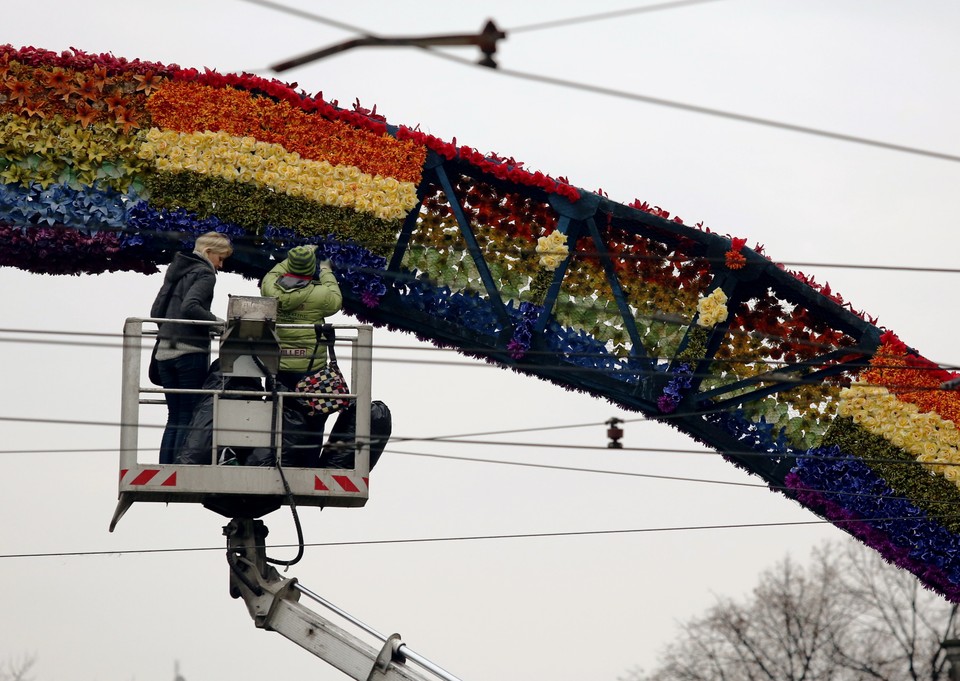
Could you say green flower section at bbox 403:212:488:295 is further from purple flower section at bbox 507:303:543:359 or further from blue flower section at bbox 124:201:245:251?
blue flower section at bbox 124:201:245:251

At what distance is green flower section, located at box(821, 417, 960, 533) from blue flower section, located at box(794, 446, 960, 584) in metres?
0.06

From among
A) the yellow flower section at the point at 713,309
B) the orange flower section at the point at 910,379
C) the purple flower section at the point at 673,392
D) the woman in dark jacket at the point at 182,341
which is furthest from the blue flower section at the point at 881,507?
the woman in dark jacket at the point at 182,341

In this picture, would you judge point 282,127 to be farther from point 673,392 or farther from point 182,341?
point 673,392

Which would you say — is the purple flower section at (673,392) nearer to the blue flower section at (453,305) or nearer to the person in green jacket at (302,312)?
the blue flower section at (453,305)

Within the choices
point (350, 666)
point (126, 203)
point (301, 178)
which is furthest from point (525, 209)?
point (350, 666)

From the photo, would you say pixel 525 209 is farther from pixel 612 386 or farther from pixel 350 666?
pixel 350 666

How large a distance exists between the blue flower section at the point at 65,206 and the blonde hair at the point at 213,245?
118 cm

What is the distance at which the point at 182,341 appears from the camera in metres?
13.6

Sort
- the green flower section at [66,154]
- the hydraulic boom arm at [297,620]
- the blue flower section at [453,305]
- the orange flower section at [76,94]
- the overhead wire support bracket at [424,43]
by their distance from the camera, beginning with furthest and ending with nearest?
the blue flower section at [453,305], the orange flower section at [76,94], the green flower section at [66,154], the hydraulic boom arm at [297,620], the overhead wire support bracket at [424,43]

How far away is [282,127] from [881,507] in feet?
20.5

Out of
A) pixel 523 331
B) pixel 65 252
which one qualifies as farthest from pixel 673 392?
pixel 65 252

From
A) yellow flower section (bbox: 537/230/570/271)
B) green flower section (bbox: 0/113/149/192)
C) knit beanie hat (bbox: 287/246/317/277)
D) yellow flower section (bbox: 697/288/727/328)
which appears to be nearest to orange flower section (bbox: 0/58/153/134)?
green flower section (bbox: 0/113/149/192)

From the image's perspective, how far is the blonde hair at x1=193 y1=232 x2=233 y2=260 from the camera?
14.1 metres

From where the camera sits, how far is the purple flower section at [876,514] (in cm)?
1672
